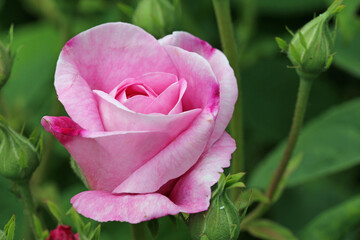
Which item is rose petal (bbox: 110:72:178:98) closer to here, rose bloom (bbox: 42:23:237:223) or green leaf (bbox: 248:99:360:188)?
rose bloom (bbox: 42:23:237:223)

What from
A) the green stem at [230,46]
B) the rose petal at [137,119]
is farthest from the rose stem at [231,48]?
the rose petal at [137,119]

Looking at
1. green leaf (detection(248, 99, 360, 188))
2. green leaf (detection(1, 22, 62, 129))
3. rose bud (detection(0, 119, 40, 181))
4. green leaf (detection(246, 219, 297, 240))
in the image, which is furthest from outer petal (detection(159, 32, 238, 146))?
green leaf (detection(1, 22, 62, 129))

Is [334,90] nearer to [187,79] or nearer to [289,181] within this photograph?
[289,181]

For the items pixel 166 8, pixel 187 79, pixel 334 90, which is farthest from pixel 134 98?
pixel 334 90

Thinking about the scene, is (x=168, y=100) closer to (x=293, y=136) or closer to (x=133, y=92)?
(x=133, y=92)

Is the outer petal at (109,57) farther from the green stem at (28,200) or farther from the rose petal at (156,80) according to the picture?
the green stem at (28,200)

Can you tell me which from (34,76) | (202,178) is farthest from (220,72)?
(34,76)
